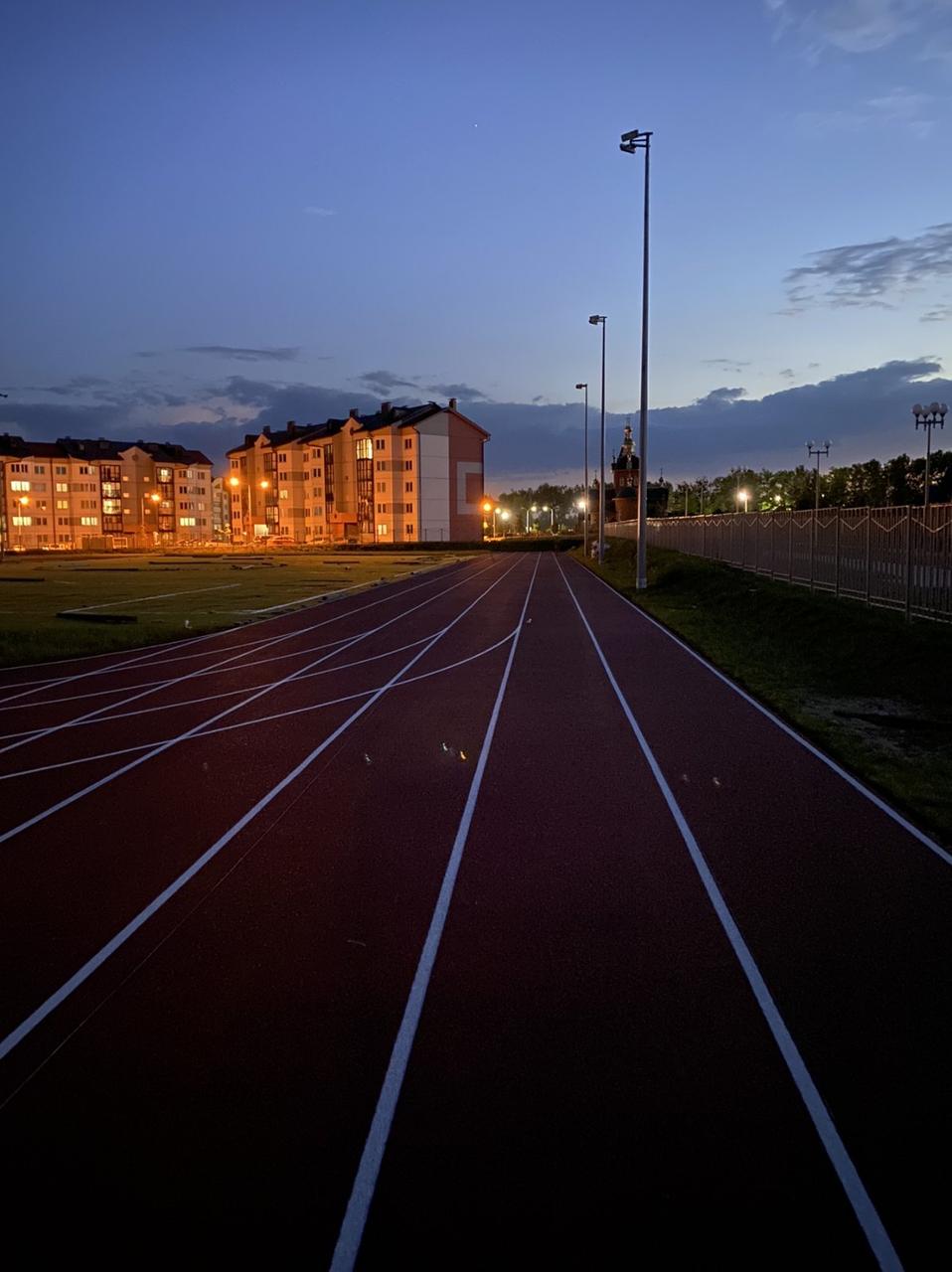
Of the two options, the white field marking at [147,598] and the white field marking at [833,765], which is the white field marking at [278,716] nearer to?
the white field marking at [833,765]

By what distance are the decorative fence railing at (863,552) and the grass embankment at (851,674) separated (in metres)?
0.48

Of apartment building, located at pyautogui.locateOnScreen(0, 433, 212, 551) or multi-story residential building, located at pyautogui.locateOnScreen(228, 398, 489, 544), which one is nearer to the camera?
multi-story residential building, located at pyautogui.locateOnScreen(228, 398, 489, 544)

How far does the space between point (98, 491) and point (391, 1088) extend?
128812 mm

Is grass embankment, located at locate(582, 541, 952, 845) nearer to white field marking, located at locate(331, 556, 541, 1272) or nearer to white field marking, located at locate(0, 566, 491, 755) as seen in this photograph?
white field marking, located at locate(331, 556, 541, 1272)

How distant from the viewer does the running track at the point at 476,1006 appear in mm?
3213

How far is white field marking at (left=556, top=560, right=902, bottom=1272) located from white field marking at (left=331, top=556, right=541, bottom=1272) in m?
1.72

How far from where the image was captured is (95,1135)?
360 cm

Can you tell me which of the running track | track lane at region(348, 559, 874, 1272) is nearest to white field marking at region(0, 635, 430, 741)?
the running track

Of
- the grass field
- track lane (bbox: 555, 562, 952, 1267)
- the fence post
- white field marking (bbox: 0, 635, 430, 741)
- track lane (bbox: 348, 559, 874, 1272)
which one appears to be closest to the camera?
track lane (bbox: 348, 559, 874, 1272)

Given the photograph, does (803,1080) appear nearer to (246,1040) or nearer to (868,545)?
(246,1040)

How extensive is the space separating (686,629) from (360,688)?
950 cm

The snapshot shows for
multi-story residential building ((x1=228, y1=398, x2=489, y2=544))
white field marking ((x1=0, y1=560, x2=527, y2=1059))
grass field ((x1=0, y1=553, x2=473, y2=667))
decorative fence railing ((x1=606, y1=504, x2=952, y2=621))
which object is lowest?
white field marking ((x1=0, y1=560, x2=527, y2=1059))

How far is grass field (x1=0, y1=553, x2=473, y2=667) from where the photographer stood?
1909cm

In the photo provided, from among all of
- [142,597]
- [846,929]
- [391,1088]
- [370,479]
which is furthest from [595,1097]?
[370,479]
